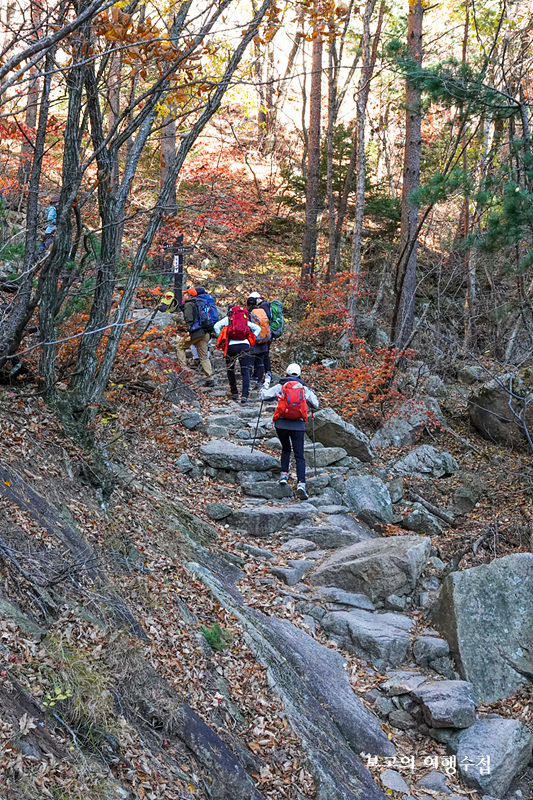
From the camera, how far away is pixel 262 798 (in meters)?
4.25

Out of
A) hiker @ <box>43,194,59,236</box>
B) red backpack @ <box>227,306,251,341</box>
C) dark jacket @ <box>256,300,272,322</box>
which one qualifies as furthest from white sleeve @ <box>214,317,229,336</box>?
hiker @ <box>43,194,59,236</box>

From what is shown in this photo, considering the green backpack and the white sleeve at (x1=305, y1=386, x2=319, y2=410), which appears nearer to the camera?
the white sleeve at (x1=305, y1=386, x2=319, y2=410)

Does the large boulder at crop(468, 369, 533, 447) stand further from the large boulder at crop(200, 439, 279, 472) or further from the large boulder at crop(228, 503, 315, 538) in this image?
the large boulder at crop(228, 503, 315, 538)

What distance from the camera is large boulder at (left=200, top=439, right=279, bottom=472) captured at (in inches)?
398

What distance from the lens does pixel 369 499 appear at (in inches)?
407

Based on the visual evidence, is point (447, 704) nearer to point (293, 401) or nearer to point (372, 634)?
point (372, 634)

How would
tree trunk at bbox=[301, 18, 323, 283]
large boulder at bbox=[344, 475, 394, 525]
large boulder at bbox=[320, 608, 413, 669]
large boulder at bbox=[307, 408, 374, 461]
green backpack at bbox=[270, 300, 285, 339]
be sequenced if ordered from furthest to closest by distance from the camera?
tree trunk at bbox=[301, 18, 323, 283] < green backpack at bbox=[270, 300, 285, 339] < large boulder at bbox=[307, 408, 374, 461] < large boulder at bbox=[344, 475, 394, 525] < large boulder at bbox=[320, 608, 413, 669]

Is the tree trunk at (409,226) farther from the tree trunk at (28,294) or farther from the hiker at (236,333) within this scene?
the tree trunk at (28,294)

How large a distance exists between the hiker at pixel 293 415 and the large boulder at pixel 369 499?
908 millimetres

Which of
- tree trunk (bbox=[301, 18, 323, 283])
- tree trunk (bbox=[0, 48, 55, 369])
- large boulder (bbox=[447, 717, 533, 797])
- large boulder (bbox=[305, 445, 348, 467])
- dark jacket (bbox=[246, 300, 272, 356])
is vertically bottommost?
large boulder (bbox=[447, 717, 533, 797])

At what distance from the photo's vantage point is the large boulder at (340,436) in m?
11.8

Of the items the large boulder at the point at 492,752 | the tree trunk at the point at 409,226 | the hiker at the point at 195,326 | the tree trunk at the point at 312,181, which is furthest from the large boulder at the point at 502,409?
the large boulder at the point at 492,752

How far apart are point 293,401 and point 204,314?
4.37m

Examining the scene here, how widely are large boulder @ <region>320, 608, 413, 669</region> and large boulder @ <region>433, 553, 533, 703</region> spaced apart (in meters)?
0.48
